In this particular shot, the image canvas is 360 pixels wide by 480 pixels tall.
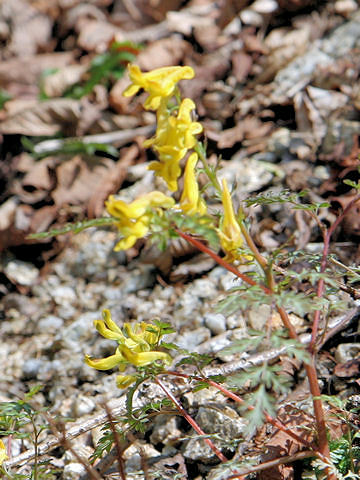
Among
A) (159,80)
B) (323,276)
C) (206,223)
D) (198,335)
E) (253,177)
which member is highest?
(159,80)

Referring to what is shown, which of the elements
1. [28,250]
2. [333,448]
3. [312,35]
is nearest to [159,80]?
[333,448]

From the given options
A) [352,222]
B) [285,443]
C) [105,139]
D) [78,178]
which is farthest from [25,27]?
[285,443]

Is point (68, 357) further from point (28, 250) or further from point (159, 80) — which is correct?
point (159, 80)

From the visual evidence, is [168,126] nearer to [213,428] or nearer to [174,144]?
[174,144]

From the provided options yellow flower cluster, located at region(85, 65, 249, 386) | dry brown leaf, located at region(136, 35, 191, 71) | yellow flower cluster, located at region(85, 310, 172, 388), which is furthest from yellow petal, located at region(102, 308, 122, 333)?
dry brown leaf, located at region(136, 35, 191, 71)

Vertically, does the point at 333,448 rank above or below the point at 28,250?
above
